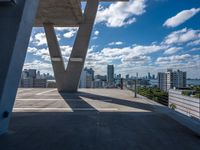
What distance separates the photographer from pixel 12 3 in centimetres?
575

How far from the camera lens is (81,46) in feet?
59.5

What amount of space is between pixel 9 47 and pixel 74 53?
12.7 m

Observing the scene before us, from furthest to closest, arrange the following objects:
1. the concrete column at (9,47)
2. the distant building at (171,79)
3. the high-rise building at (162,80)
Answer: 1. the high-rise building at (162,80)
2. the distant building at (171,79)
3. the concrete column at (9,47)

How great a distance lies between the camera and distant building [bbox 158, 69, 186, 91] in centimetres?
10606

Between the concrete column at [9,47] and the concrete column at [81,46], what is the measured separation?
1196 cm

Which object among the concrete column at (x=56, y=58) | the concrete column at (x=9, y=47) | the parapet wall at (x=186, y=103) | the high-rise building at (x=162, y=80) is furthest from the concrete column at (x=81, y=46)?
the high-rise building at (x=162, y=80)

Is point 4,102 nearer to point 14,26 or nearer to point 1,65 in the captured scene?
point 1,65

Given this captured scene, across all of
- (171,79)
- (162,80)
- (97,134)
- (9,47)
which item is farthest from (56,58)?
(162,80)

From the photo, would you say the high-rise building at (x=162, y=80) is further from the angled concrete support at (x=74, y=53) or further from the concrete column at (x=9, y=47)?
the concrete column at (x=9, y=47)

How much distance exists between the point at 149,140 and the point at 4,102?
11.9ft

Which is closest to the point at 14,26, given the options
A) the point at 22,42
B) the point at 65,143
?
the point at 22,42

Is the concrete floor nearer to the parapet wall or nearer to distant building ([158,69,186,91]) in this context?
the parapet wall

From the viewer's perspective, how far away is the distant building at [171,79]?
106062mm

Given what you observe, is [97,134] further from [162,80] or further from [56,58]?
[162,80]
